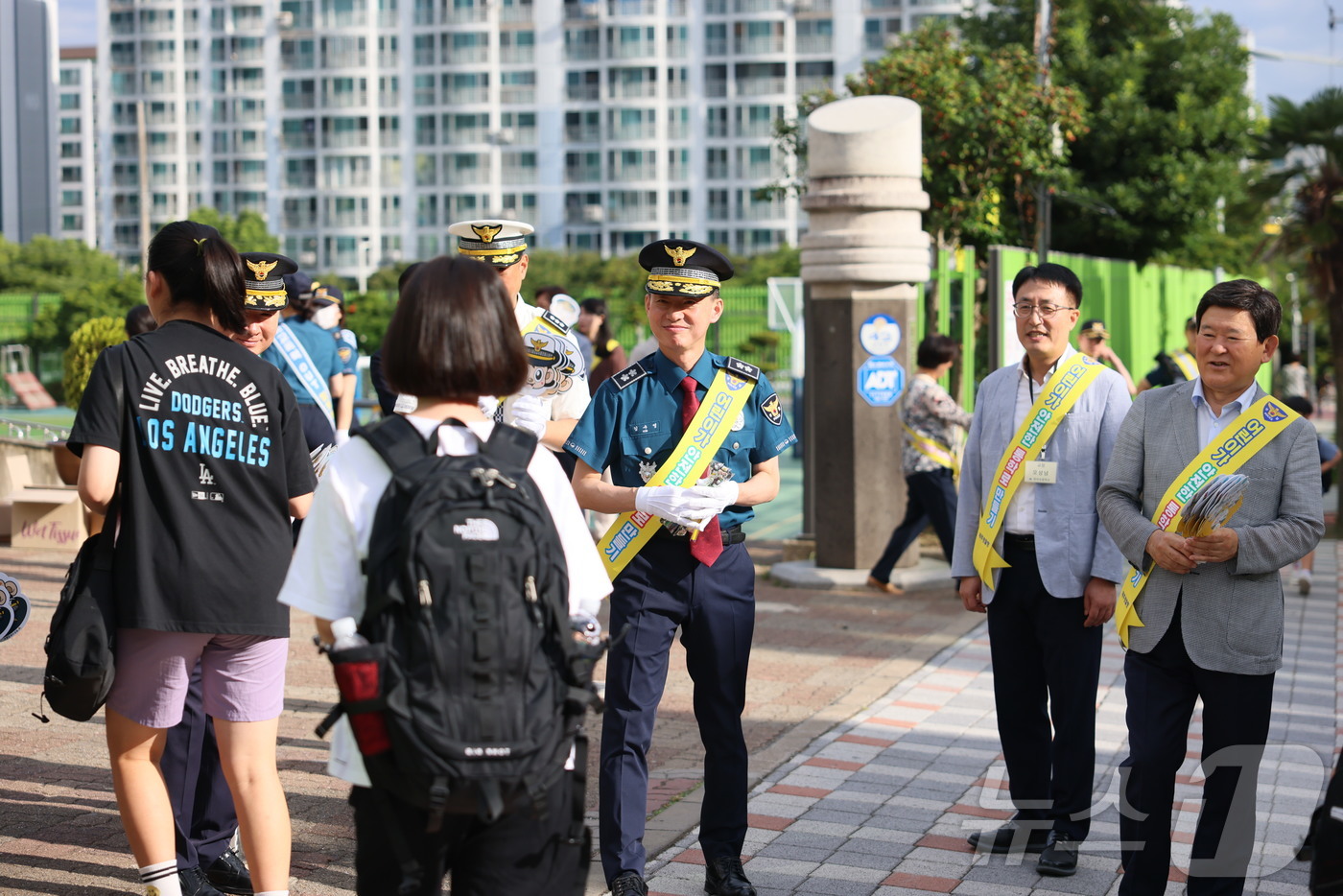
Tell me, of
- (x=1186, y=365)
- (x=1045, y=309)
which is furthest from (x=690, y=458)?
(x=1186, y=365)

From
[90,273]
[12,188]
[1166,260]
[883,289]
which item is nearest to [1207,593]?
→ [883,289]

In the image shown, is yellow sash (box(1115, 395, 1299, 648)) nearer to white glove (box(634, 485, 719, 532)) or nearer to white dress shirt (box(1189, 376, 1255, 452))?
white dress shirt (box(1189, 376, 1255, 452))

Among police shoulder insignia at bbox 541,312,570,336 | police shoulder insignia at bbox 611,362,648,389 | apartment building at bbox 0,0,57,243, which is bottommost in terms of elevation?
police shoulder insignia at bbox 611,362,648,389

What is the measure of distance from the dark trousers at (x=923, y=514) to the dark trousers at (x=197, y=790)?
6421 mm

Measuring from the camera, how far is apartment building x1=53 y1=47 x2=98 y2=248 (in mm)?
110438

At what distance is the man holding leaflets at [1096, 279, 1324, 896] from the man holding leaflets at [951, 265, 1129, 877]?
51 cm

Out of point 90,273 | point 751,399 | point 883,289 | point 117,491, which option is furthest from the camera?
point 90,273

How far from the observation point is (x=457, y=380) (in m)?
2.88

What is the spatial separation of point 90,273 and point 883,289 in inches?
1665

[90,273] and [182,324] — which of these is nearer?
[182,324]

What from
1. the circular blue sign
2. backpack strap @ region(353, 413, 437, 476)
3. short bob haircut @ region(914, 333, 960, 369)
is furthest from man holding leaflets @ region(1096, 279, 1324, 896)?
the circular blue sign

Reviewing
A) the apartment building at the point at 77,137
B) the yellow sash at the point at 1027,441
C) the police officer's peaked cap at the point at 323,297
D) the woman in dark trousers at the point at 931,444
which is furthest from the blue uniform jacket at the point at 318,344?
the apartment building at the point at 77,137

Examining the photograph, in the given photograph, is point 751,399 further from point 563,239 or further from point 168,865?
point 563,239

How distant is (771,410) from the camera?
4898mm
